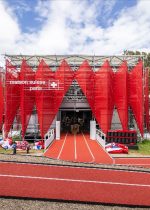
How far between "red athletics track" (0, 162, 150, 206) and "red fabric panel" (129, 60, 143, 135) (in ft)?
59.8

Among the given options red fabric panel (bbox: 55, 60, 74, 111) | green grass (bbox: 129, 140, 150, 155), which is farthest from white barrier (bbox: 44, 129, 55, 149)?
green grass (bbox: 129, 140, 150, 155)

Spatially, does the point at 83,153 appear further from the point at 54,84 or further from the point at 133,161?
the point at 54,84

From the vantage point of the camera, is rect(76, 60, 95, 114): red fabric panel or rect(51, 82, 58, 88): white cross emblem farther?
rect(76, 60, 95, 114): red fabric panel

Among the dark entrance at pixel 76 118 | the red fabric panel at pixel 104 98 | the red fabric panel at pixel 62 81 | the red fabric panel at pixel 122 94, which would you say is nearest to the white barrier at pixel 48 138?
the red fabric panel at pixel 62 81

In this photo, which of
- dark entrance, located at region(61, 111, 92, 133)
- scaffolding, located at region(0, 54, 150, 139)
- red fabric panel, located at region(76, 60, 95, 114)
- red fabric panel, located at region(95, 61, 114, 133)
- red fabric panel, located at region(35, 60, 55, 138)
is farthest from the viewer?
dark entrance, located at region(61, 111, 92, 133)

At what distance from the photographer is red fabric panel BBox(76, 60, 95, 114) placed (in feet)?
103

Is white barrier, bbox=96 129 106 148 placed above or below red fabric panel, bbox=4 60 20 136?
below

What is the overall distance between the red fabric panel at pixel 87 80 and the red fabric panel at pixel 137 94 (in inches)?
171

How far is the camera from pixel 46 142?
25.5 m

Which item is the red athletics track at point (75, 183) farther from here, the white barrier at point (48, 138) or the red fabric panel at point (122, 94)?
the red fabric panel at point (122, 94)

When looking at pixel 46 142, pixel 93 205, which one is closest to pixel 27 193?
pixel 93 205

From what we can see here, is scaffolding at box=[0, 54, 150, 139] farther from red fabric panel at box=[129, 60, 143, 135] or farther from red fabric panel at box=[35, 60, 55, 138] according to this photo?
red fabric panel at box=[35, 60, 55, 138]

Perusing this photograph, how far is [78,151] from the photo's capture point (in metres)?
24.1

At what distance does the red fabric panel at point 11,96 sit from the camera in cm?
2944
